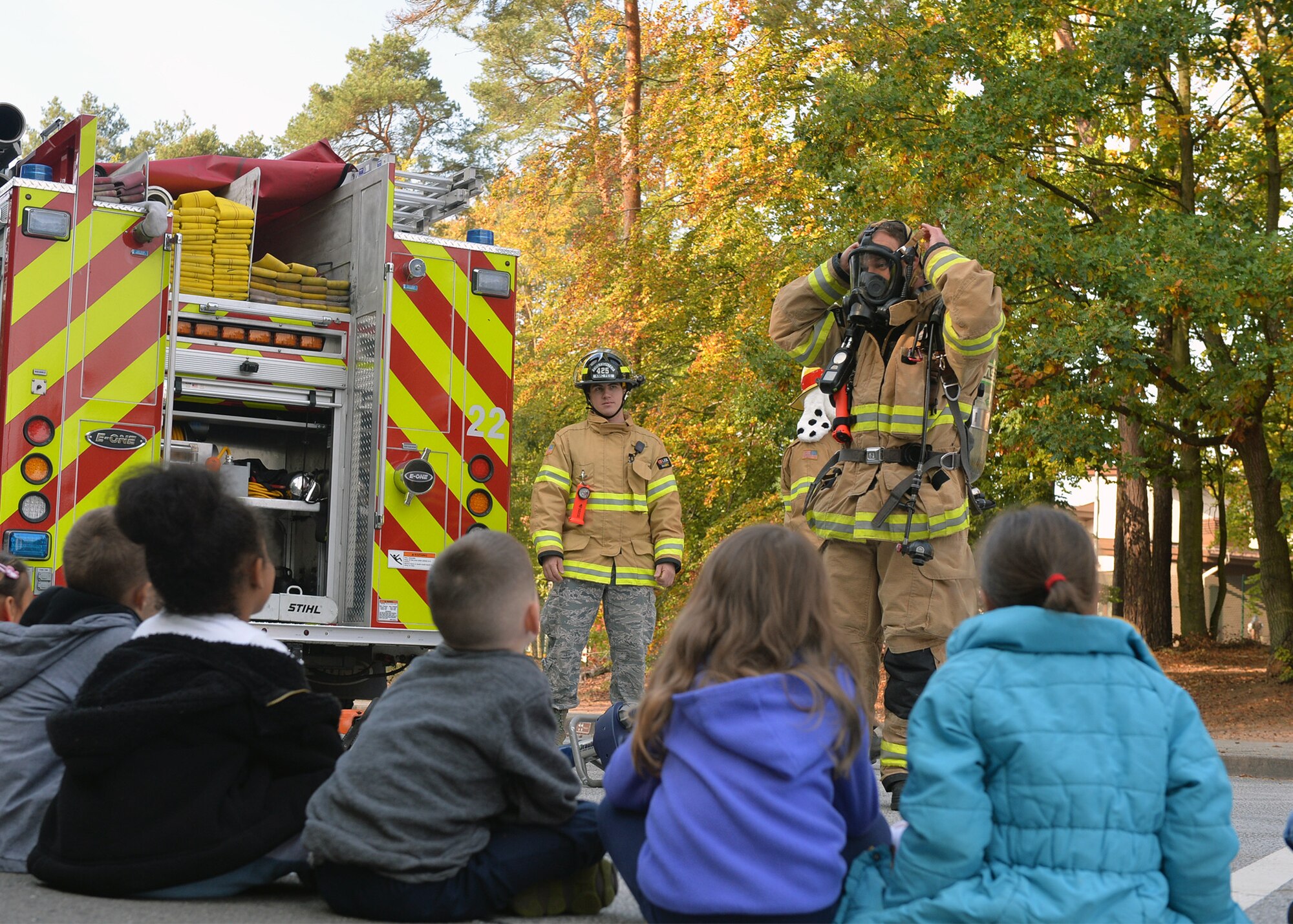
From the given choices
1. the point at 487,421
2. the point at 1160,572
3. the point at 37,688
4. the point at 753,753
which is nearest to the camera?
the point at 753,753

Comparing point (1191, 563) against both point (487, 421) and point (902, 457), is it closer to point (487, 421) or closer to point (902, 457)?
point (487, 421)

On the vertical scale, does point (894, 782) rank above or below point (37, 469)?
below

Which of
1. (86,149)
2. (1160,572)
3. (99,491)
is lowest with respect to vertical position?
(1160,572)

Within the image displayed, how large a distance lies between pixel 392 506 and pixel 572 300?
49.2 feet

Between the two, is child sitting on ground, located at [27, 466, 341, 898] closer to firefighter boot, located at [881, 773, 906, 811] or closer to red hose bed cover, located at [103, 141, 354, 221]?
firefighter boot, located at [881, 773, 906, 811]

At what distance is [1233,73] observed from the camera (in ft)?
47.4

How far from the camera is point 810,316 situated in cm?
596

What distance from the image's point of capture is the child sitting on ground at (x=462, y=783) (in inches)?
118

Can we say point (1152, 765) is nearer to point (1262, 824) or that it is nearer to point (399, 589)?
point (1262, 824)

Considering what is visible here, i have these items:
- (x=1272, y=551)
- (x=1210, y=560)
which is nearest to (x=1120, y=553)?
(x=1272, y=551)

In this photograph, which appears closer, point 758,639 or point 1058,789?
point 1058,789

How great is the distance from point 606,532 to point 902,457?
196 cm

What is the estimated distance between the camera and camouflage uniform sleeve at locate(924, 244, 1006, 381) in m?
5.08

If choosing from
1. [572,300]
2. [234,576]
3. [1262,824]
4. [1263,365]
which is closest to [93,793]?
[234,576]
